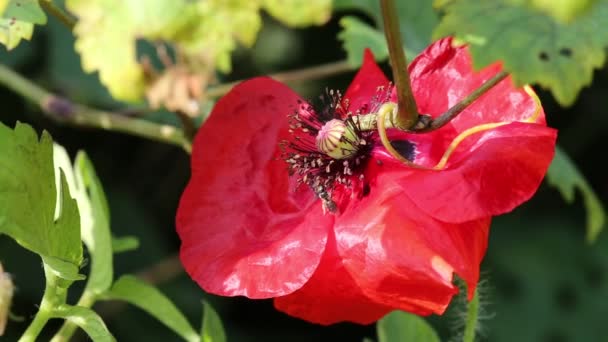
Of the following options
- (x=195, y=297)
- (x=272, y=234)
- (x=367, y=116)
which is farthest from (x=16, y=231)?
(x=195, y=297)

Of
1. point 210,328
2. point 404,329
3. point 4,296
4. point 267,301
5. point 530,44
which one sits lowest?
point 267,301

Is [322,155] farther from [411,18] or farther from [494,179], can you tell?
[411,18]

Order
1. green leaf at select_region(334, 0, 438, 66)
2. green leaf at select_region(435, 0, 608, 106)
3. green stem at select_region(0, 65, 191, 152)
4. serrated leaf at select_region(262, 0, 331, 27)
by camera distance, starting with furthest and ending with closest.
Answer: green leaf at select_region(334, 0, 438, 66)
green stem at select_region(0, 65, 191, 152)
serrated leaf at select_region(262, 0, 331, 27)
green leaf at select_region(435, 0, 608, 106)

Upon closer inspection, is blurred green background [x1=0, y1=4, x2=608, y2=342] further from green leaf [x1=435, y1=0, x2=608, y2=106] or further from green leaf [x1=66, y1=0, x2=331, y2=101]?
green leaf [x1=435, y1=0, x2=608, y2=106]

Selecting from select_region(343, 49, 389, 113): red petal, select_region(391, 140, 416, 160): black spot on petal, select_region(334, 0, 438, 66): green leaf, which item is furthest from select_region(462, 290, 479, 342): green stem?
select_region(334, 0, 438, 66): green leaf

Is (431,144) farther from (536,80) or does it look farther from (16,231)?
(16,231)

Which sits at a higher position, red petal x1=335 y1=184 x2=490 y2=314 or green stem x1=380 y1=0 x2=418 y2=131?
green stem x1=380 y1=0 x2=418 y2=131

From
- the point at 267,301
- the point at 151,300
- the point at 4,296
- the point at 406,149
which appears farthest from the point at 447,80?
the point at 267,301
